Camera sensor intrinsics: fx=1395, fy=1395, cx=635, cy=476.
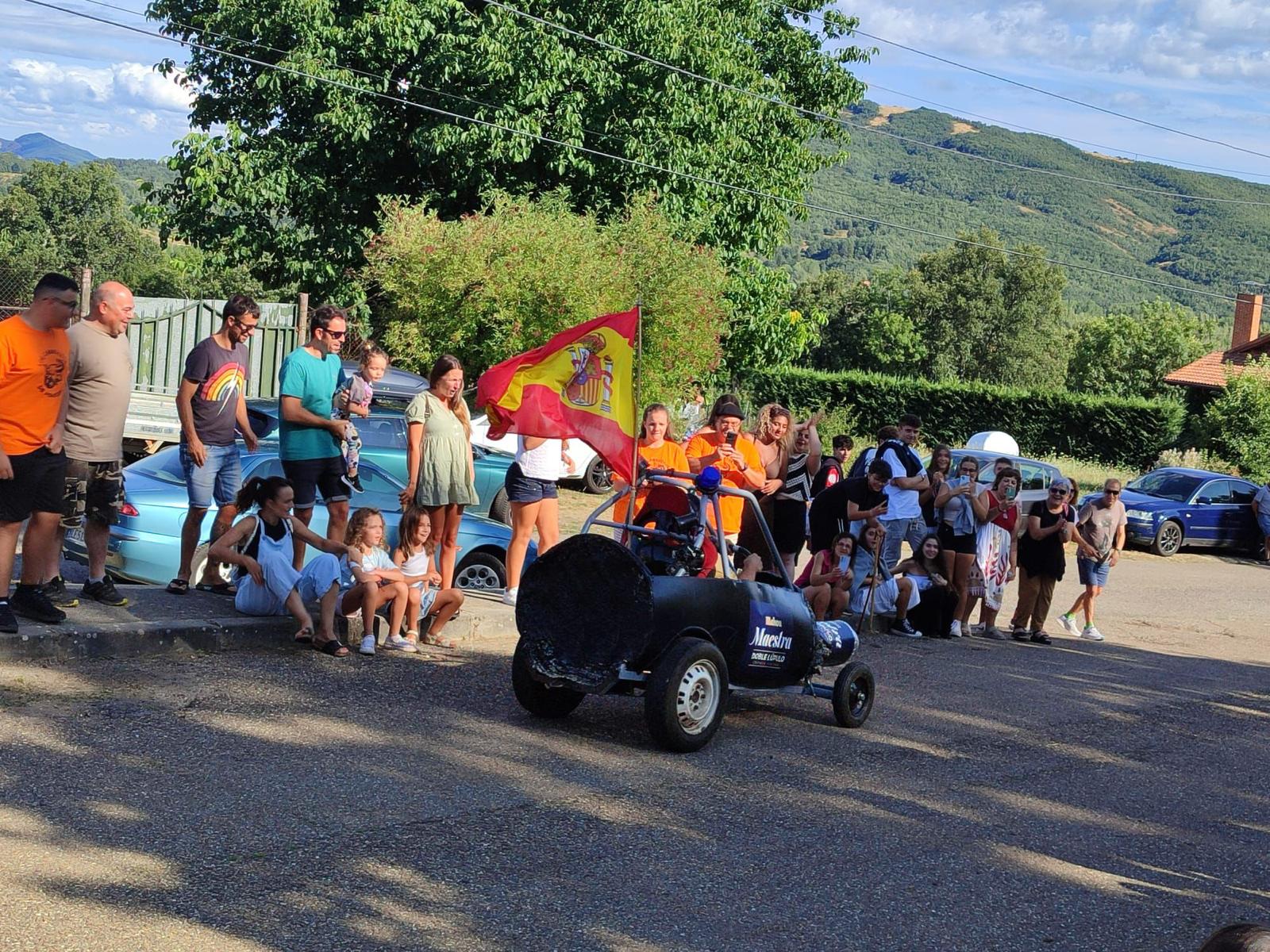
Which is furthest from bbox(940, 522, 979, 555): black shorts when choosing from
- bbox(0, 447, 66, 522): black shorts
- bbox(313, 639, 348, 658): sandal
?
bbox(0, 447, 66, 522): black shorts

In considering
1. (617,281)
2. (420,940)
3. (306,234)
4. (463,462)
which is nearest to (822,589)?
(463,462)

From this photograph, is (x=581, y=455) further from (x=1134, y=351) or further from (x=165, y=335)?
(x=1134, y=351)

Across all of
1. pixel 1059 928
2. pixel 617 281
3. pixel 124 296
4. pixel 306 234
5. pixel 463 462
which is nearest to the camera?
pixel 1059 928

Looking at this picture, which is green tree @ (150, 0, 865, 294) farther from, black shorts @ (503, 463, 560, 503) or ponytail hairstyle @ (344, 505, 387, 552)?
ponytail hairstyle @ (344, 505, 387, 552)

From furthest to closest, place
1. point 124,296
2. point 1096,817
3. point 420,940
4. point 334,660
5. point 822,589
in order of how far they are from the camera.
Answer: point 822,589 → point 334,660 → point 124,296 → point 1096,817 → point 420,940

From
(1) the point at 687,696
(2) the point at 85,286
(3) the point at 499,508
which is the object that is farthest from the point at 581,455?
(1) the point at 687,696

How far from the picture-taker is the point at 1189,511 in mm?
25922

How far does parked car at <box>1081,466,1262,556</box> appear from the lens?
25.6 m

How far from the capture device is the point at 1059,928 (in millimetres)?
5488

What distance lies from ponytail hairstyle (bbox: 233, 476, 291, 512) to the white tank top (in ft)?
6.37

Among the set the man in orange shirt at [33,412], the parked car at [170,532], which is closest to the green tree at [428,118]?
the parked car at [170,532]

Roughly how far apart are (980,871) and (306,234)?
2477cm

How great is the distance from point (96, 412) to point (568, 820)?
4.09 metres

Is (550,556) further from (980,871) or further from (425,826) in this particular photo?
(980,871)
